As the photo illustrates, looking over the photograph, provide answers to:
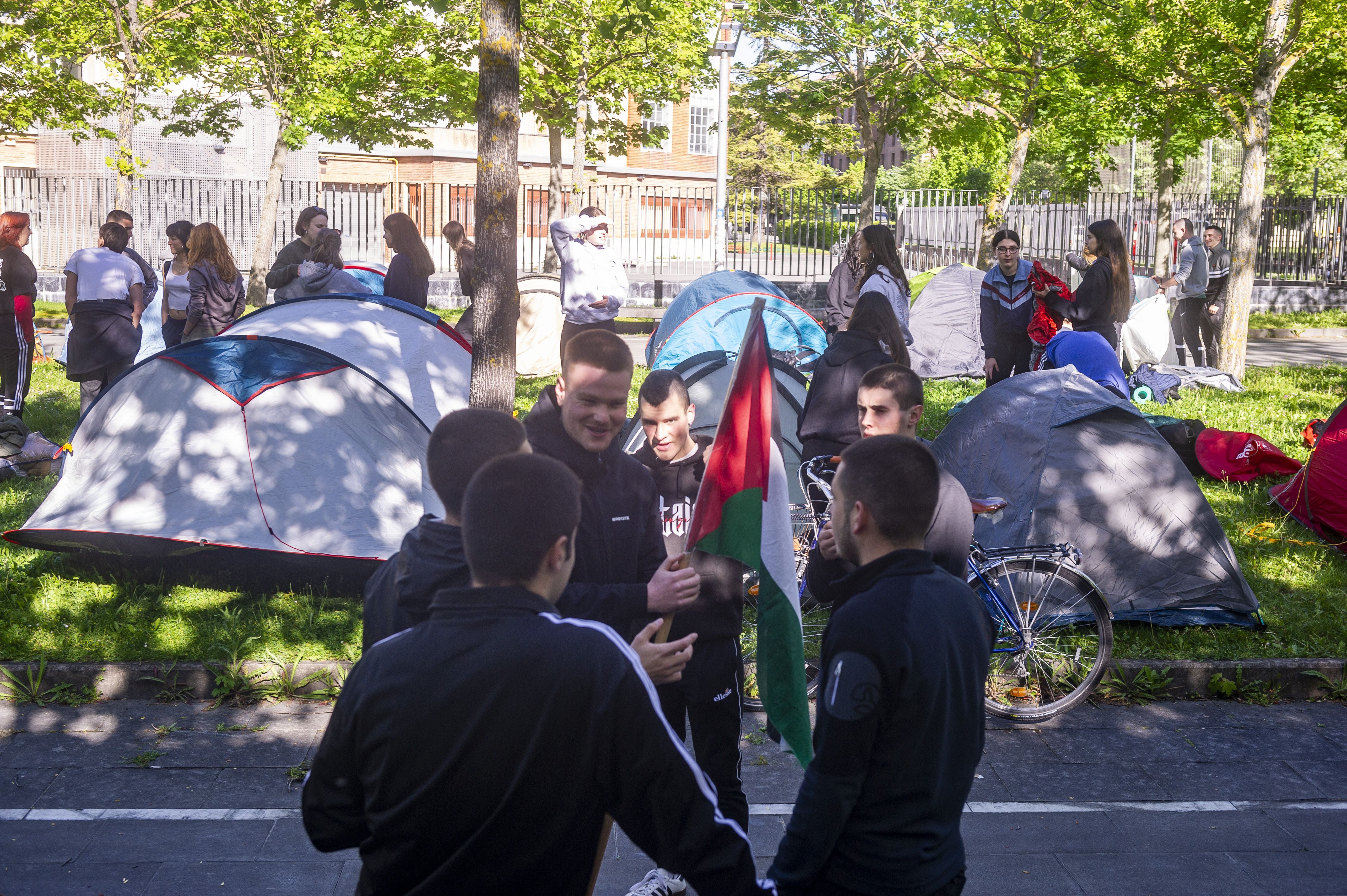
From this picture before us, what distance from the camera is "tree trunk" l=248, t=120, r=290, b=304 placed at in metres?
21.5

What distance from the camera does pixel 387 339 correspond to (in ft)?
25.9

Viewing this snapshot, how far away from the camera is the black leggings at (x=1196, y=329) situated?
49.0 ft

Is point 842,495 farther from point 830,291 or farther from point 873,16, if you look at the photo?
point 873,16

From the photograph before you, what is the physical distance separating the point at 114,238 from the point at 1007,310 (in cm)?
752

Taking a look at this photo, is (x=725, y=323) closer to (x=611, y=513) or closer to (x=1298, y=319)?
(x=611, y=513)

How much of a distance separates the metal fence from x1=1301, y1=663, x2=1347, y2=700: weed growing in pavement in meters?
16.8

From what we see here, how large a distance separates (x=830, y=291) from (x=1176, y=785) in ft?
19.0

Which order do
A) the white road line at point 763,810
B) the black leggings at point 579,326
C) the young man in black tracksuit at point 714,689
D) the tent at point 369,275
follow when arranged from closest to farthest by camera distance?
the young man in black tracksuit at point 714,689, the white road line at point 763,810, the black leggings at point 579,326, the tent at point 369,275

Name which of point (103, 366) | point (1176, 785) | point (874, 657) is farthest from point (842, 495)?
point (103, 366)

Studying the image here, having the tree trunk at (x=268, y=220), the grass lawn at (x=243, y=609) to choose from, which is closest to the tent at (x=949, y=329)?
the grass lawn at (x=243, y=609)

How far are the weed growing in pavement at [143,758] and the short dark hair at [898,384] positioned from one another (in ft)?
11.0

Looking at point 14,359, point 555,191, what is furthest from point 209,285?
point 555,191

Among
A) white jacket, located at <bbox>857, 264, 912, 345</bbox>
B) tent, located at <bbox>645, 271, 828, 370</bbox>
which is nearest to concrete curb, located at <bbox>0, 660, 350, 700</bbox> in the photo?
white jacket, located at <bbox>857, 264, 912, 345</bbox>

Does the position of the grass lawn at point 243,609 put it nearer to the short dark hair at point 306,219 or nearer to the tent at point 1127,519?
the tent at point 1127,519
